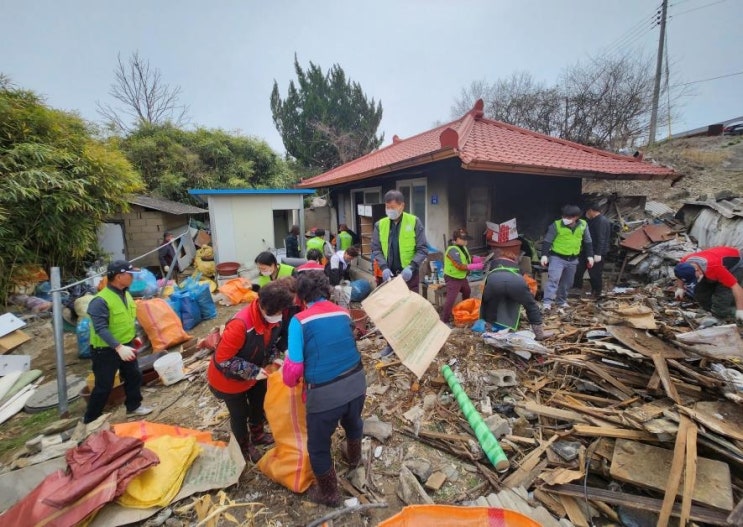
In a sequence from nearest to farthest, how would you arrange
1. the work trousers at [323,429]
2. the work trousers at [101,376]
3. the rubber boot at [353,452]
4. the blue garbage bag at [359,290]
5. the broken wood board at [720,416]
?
the work trousers at [323,429], the broken wood board at [720,416], the rubber boot at [353,452], the work trousers at [101,376], the blue garbage bag at [359,290]

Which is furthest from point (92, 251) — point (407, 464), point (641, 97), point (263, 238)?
point (641, 97)

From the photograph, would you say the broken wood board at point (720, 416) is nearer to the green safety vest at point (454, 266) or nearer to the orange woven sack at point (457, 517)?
the orange woven sack at point (457, 517)

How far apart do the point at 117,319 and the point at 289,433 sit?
2275mm

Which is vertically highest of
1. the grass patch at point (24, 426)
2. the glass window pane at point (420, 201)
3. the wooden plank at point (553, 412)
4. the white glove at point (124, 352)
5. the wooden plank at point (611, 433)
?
the glass window pane at point (420, 201)

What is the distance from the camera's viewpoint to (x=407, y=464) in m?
2.42

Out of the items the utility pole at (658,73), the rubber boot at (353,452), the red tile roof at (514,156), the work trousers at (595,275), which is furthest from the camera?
the utility pole at (658,73)

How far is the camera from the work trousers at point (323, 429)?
190cm

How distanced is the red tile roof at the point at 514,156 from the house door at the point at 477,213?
3.22 ft

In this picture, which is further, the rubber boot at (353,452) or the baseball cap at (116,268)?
the baseball cap at (116,268)

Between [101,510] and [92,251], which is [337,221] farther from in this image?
[101,510]

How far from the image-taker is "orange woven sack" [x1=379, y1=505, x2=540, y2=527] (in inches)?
68.1

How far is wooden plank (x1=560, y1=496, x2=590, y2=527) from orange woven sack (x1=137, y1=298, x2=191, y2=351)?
17.5 feet

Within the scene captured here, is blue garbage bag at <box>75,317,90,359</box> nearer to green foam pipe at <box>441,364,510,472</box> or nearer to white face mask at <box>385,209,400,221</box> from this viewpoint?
white face mask at <box>385,209,400,221</box>

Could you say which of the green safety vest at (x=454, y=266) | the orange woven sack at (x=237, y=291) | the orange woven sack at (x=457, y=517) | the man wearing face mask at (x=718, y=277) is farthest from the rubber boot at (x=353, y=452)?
the orange woven sack at (x=237, y=291)
